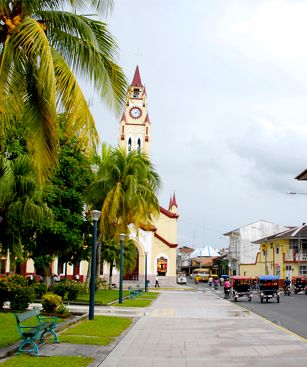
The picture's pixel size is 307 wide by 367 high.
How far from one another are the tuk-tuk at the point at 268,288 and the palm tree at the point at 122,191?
9.05m

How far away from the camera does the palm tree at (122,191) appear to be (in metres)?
32.8

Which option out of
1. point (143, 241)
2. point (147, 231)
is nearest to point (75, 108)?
point (147, 231)

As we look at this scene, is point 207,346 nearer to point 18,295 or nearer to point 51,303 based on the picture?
point 51,303

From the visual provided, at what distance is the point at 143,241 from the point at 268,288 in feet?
113

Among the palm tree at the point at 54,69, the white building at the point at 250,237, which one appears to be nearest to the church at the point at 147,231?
the white building at the point at 250,237

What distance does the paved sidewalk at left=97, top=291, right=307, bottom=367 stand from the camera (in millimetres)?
10523

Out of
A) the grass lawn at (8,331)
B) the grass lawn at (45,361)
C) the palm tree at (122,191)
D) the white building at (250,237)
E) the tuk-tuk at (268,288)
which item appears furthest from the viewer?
the white building at (250,237)

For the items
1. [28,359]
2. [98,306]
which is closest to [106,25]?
[28,359]

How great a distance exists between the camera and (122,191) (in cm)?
3338

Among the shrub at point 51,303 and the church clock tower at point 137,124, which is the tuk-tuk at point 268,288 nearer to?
the shrub at point 51,303

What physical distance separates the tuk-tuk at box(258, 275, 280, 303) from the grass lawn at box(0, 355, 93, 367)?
1038 inches

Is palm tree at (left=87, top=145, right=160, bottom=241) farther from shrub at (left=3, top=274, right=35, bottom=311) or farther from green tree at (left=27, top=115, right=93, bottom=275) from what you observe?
shrub at (left=3, top=274, right=35, bottom=311)

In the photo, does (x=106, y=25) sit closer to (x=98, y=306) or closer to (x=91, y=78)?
(x=91, y=78)

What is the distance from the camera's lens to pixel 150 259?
6956cm
